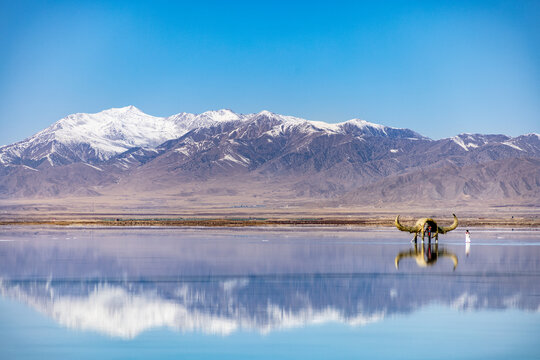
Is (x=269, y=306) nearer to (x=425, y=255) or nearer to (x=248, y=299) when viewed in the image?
(x=248, y=299)

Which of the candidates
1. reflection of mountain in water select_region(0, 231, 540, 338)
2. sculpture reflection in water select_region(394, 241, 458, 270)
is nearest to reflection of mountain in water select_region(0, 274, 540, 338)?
reflection of mountain in water select_region(0, 231, 540, 338)

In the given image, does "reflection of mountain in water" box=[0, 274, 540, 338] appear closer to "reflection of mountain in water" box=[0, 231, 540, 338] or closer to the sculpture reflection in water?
"reflection of mountain in water" box=[0, 231, 540, 338]

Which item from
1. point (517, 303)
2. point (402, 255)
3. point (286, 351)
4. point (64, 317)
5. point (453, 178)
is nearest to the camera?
point (286, 351)

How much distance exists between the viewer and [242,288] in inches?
840

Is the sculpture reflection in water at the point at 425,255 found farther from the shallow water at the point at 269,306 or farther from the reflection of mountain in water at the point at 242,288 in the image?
the reflection of mountain in water at the point at 242,288

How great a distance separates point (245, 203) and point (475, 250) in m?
130

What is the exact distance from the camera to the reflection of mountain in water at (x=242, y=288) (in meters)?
16.8

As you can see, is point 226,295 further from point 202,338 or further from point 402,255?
point 402,255

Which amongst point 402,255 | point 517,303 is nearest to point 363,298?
point 517,303

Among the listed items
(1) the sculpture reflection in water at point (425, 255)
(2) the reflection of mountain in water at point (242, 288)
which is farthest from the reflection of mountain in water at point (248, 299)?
(1) the sculpture reflection in water at point (425, 255)

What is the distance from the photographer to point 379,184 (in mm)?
166375

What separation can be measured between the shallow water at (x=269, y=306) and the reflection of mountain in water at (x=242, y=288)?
0.04 metres

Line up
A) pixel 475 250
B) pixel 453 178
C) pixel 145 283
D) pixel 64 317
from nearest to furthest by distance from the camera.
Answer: pixel 64 317 → pixel 145 283 → pixel 475 250 → pixel 453 178

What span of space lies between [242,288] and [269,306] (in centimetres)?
326
